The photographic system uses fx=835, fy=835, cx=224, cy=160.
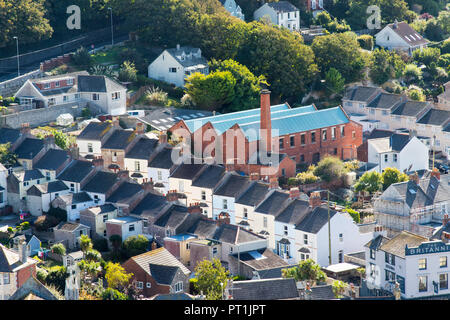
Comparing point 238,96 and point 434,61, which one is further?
point 434,61

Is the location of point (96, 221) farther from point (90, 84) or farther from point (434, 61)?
point (434, 61)

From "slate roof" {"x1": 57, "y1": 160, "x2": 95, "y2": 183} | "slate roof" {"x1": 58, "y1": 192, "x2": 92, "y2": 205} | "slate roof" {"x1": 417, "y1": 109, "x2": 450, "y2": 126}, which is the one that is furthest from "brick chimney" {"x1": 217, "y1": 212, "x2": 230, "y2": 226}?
"slate roof" {"x1": 417, "y1": 109, "x2": 450, "y2": 126}

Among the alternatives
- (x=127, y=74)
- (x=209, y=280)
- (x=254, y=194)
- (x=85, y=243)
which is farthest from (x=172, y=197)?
(x=127, y=74)

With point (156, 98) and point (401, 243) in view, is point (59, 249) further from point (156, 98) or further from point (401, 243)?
point (156, 98)

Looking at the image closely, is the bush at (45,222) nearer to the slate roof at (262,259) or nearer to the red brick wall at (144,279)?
the red brick wall at (144,279)

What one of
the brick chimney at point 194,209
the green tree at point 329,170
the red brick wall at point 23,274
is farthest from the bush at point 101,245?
the green tree at point 329,170

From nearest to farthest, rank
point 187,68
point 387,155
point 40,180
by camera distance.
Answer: point 40,180 < point 387,155 < point 187,68
